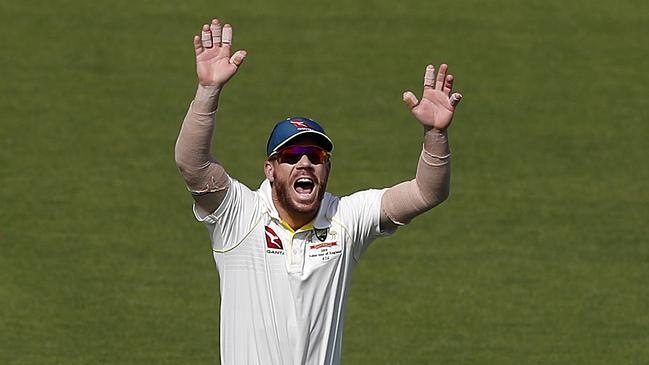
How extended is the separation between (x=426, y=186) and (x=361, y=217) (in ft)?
1.34

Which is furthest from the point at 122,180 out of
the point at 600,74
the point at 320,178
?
the point at 320,178

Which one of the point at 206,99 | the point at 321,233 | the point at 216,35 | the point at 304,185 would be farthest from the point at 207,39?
the point at 321,233

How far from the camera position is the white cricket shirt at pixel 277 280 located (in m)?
7.31

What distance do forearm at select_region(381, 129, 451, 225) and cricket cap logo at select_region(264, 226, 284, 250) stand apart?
60 cm

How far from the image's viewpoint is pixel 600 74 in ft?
64.9

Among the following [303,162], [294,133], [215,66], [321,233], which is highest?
[215,66]

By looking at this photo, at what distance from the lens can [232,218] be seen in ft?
24.5

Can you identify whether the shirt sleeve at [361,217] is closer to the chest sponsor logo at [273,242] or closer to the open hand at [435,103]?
the chest sponsor logo at [273,242]

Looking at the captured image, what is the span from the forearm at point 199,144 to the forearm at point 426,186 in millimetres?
959

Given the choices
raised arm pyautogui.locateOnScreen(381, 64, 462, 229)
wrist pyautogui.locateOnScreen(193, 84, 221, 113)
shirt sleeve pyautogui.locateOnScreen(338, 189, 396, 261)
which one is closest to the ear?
shirt sleeve pyautogui.locateOnScreen(338, 189, 396, 261)

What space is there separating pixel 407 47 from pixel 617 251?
5991mm

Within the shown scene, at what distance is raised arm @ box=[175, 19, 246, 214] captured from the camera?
23.6ft

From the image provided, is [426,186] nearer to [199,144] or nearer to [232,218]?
[232,218]

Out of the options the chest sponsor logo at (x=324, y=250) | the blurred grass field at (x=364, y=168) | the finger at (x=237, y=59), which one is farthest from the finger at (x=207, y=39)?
the blurred grass field at (x=364, y=168)
